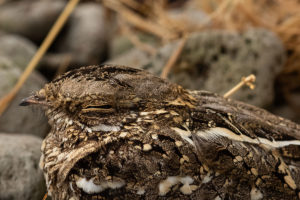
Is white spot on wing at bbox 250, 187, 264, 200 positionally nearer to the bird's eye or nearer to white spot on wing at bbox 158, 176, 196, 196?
white spot on wing at bbox 158, 176, 196, 196

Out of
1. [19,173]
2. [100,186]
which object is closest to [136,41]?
[19,173]

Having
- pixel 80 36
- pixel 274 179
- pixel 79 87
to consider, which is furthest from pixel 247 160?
pixel 80 36

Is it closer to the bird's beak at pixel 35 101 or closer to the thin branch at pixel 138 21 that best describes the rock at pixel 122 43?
the thin branch at pixel 138 21

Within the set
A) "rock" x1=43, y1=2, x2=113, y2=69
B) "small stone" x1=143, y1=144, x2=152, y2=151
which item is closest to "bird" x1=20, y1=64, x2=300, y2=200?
"small stone" x1=143, y1=144, x2=152, y2=151

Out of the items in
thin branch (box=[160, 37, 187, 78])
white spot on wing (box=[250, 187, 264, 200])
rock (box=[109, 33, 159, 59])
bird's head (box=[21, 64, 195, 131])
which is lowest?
white spot on wing (box=[250, 187, 264, 200])

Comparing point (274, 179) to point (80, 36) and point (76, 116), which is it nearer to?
point (76, 116)

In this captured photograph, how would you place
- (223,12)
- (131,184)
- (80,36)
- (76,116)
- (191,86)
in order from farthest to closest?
(80,36)
(223,12)
(191,86)
(76,116)
(131,184)

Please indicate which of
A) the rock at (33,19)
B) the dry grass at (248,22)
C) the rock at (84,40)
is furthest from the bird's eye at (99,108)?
the rock at (33,19)
